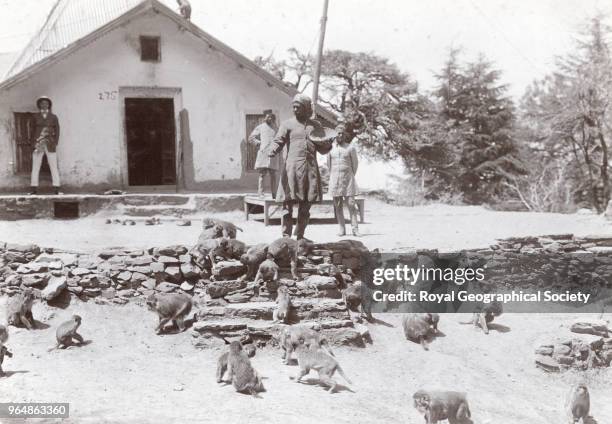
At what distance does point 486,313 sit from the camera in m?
9.12

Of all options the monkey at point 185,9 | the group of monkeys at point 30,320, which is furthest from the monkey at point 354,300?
the monkey at point 185,9

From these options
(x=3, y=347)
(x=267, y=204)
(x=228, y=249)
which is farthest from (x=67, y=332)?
(x=267, y=204)

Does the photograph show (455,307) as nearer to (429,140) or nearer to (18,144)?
(18,144)

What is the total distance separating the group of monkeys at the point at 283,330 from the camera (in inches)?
250

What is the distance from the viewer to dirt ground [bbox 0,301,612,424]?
20.0ft

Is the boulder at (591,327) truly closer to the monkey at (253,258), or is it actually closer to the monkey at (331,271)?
the monkey at (331,271)

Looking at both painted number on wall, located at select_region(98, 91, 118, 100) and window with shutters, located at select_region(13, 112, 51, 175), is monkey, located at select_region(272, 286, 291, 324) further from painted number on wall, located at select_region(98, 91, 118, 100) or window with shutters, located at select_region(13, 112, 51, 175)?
window with shutters, located at select_region(13, 112, 51, 175)

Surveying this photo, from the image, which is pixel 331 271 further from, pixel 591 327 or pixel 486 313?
pixel 591 327

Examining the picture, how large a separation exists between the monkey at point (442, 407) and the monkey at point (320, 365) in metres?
0.76

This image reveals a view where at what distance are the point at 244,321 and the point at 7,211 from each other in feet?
21.5

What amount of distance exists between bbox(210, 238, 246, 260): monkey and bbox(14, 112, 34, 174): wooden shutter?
22.3 feet

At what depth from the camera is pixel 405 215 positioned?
15.8 meters

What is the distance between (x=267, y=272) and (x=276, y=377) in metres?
1.74

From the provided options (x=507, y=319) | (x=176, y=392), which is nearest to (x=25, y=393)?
(x=176, y=392)
